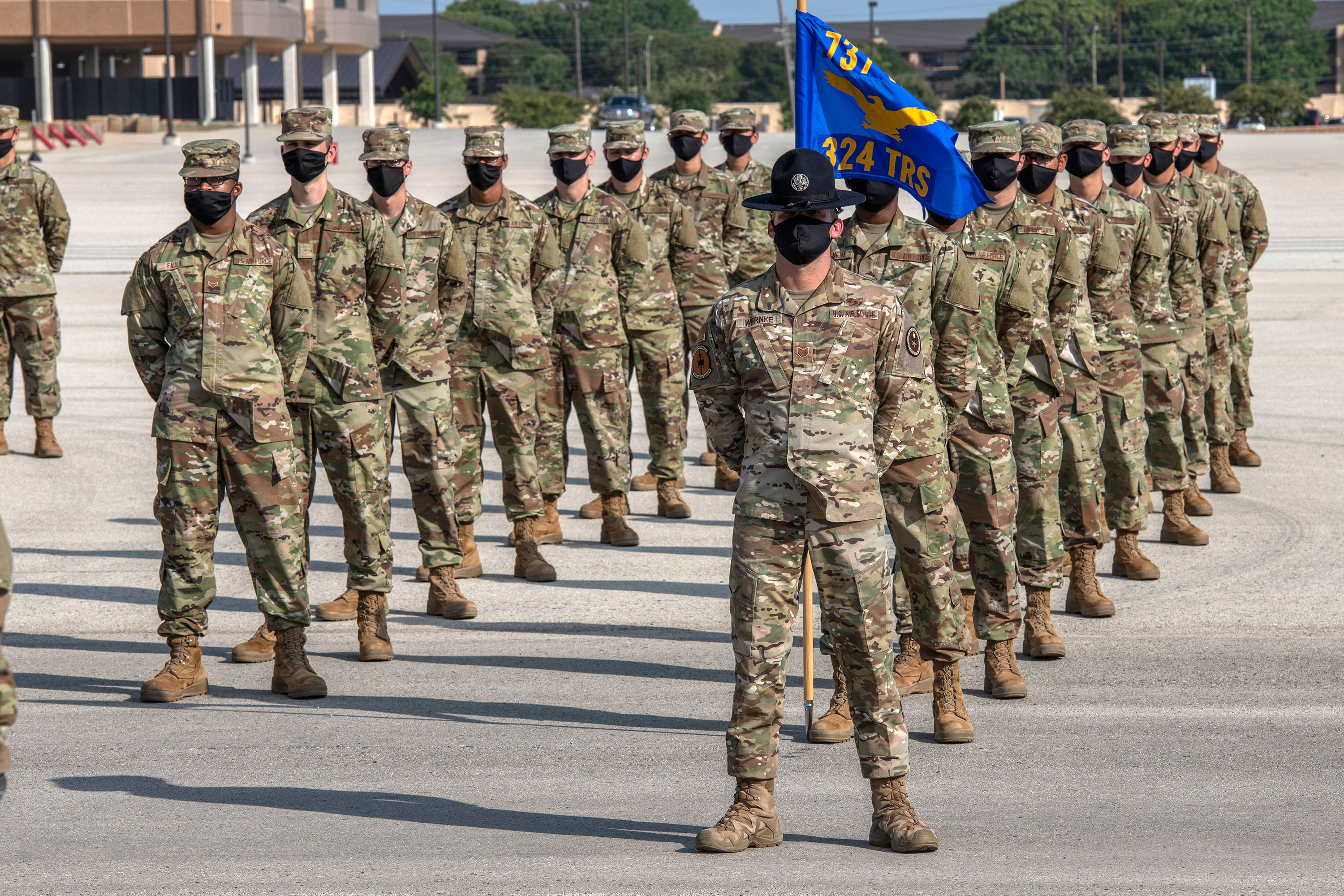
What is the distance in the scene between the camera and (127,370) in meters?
18.2

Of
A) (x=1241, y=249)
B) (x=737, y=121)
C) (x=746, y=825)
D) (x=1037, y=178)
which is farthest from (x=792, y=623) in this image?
(x=1241, y=249)

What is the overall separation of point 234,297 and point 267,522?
101 cm

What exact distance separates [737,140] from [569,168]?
245 cm

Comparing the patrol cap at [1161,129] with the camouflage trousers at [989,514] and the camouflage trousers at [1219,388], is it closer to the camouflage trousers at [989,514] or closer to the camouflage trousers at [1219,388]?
the camouflage trousers at [1219,388]

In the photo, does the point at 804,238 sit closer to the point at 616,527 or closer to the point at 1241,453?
the point at 616,527

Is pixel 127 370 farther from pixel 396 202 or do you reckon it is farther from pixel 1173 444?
pixel 1173 444

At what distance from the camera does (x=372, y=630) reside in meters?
8.10

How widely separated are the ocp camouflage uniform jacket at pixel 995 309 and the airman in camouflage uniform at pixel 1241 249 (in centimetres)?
517

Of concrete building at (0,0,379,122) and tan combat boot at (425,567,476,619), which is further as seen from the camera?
concrete building at (0,0,379,122)

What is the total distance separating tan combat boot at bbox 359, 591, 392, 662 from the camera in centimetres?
808

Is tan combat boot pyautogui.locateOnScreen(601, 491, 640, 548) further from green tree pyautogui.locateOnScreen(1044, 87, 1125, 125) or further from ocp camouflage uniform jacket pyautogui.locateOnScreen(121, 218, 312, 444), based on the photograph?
green tree pyautogui.locateOnScreen(1044, 87, 1125, 125)

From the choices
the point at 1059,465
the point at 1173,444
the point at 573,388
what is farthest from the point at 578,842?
the point at 1173,444

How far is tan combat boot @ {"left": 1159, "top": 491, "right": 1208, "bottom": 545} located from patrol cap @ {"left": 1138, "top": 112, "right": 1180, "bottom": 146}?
89.6 inches

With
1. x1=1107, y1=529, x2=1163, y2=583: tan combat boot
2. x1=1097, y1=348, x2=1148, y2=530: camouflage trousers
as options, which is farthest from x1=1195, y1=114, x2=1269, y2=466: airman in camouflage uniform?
x1=1097, y1=348, x2=1148, y2=530: camouflage trousers
